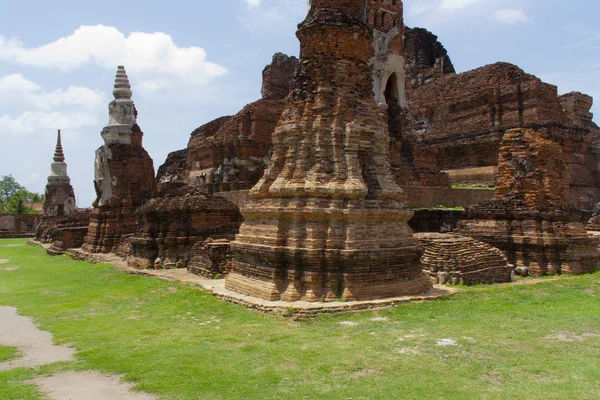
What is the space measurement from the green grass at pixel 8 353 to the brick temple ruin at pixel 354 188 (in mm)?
3918

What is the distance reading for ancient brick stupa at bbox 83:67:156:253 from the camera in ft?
63.2

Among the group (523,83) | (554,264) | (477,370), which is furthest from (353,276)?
(523,83)

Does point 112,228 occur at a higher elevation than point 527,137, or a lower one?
lower

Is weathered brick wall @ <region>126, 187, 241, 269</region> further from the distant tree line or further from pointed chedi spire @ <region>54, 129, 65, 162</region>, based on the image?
the distant tree line

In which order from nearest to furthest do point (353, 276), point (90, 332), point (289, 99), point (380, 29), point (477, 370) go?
point (477, 370) → point (90, 332) → point (353, 276) → point (289, 99) → point (380, 29)

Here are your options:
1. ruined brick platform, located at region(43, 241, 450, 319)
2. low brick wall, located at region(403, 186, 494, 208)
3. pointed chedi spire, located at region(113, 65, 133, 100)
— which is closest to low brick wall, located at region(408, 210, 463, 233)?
low brick wall, located at region(403, 186, 494, 208)

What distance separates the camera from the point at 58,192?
34875 millimetres

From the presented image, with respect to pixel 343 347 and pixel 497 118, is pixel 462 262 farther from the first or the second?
pixel 497 118

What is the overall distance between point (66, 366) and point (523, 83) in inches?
940

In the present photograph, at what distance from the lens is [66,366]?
6.02 m

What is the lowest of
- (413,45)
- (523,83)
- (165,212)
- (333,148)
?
(165,212)

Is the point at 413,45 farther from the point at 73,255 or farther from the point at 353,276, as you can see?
the point at 353,276

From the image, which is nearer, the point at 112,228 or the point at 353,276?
the point at 353,276

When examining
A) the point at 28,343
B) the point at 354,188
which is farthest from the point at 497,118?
the point at 28,343
